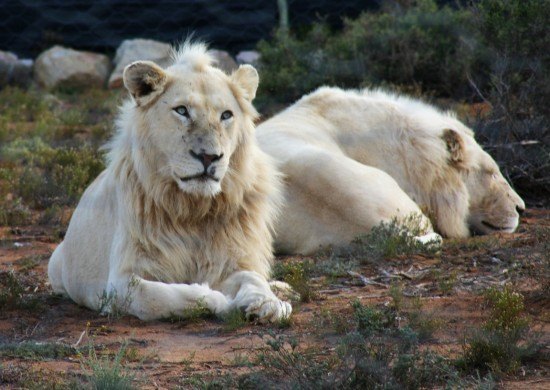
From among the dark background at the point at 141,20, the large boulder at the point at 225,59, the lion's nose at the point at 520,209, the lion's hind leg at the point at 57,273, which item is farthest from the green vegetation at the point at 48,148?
the lion's nose at the point at 520,209

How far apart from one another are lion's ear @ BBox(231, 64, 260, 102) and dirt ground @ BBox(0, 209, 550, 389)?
1.16m

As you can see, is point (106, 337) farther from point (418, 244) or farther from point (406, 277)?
point (418, 244)

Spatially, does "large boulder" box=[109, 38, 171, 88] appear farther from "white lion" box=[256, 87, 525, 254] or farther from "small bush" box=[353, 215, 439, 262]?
"small bush" box=[353, 215, 439, 262]

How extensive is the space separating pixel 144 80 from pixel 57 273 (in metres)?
1.43

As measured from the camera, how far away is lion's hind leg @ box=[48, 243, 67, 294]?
6116 mm

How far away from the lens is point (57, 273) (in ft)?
20.3

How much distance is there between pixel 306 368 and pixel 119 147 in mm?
2408

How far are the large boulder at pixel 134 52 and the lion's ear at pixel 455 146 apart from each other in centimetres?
721

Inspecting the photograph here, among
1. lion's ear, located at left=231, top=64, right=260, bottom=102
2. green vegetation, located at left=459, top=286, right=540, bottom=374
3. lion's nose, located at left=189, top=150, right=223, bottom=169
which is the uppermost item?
lion's ear, located at left=231, top=64, right=260, bottom=102

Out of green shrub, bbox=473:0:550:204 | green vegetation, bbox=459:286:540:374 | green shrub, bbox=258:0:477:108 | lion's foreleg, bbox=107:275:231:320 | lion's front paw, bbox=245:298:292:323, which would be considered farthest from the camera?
green shrub, bbox=258:0:477:108

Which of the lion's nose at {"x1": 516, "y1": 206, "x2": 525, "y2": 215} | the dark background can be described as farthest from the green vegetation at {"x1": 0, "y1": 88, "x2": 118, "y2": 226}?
the lion's nose at {"x1": 516, "y1": 206, "x2": 525, "y2": 215}

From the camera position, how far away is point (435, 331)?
Result: 4.56 meters

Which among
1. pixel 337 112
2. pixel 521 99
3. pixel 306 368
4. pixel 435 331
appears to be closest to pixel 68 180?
pixel 337 112

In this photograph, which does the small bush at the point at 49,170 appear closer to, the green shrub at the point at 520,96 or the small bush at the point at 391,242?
the small bush at the point at 391,242
